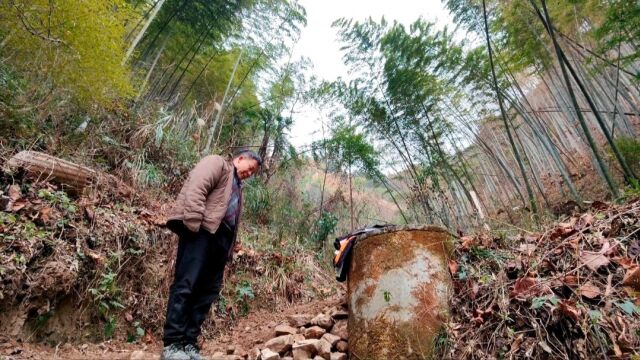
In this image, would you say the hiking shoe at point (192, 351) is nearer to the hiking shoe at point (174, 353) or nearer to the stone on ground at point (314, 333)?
the hiking shoe at point (174, 353)

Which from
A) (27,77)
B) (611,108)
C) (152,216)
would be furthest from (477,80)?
(27,77)

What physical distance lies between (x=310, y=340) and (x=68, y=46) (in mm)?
3876

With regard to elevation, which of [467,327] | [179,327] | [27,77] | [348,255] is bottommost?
[467,327]

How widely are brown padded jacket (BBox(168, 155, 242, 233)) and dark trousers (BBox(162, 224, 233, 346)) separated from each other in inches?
3.9

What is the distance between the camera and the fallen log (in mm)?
2737

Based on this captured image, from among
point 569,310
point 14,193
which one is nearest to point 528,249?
point 569,310

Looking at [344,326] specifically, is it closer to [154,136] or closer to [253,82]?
[154,136]

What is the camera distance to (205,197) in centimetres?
202

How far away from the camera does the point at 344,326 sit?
233 cm

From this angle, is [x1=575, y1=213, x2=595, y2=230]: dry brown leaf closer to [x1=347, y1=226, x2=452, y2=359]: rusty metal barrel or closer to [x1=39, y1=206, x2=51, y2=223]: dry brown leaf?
[x1=347, y1=226, x2=452, y2=359]: rusty metal barrel

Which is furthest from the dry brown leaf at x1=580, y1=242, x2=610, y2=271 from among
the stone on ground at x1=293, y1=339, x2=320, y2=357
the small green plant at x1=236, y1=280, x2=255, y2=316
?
the small green plant at x1=236, y1=280, x2=255, y2=316

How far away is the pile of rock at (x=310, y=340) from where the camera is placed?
2092mm

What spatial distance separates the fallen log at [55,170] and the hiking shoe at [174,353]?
1935 millimetres

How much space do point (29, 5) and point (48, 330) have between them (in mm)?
3069
